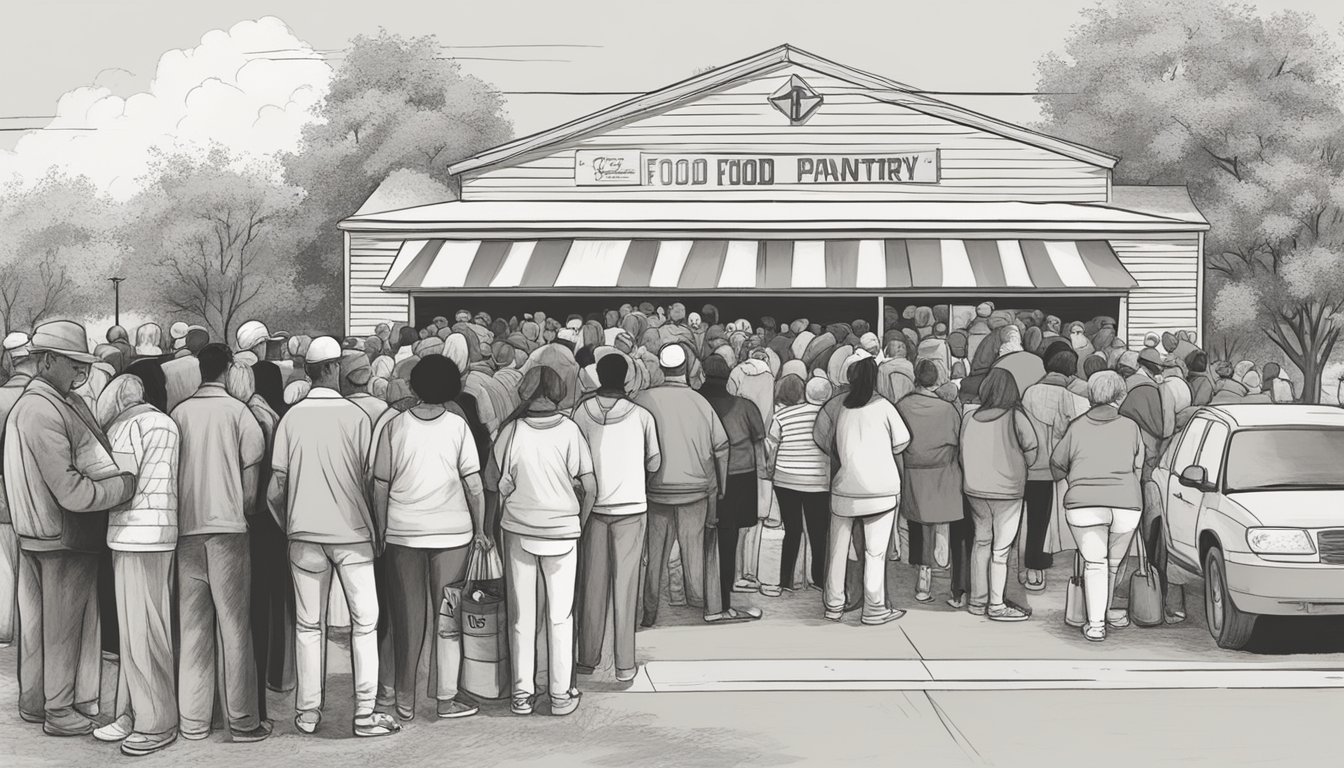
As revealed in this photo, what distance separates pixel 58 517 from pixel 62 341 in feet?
2.77

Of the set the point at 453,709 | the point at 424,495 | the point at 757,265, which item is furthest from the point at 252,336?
the point at 757,265

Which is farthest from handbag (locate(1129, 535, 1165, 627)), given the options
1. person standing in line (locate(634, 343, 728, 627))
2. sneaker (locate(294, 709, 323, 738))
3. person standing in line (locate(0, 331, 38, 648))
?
person standing in line (locate(0, 331, 38, 648))

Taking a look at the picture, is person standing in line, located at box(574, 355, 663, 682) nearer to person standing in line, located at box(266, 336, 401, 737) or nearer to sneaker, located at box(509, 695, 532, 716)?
sneaker, located at box(509, 695, 532, 716)

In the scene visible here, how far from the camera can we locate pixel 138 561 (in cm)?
649

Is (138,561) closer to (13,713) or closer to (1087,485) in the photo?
(13,713)

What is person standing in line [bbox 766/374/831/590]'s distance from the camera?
31.7 feet

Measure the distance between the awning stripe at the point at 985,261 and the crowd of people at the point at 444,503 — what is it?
9.85m

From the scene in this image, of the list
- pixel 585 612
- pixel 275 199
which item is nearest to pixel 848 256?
pixel 585 612

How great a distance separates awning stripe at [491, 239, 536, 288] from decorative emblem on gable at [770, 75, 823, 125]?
5.02 meters

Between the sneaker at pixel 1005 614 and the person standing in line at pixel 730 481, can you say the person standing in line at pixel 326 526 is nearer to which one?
the person standing in line at pixel 730 481

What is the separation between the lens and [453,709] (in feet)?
23.3

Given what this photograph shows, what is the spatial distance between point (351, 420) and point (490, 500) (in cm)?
229

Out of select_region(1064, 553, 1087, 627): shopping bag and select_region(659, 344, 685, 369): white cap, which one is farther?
select_region(1064, 553, 1087, 627): shopping bag

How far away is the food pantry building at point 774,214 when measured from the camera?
21.3 meters
